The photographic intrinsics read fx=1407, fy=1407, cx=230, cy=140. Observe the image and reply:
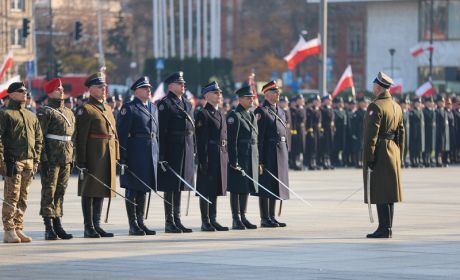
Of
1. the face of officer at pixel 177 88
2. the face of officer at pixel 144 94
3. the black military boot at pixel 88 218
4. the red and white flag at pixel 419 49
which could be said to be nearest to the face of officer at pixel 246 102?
the face of officer at pixel 177 88

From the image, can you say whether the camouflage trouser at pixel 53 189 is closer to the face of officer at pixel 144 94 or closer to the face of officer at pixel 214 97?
the face of officer at pixel 144 94

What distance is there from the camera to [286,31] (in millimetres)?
89125

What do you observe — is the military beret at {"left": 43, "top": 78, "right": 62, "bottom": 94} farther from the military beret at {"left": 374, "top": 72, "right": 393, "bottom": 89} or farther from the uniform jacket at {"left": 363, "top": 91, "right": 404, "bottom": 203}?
the military beret at {"left": 374, "top": 72, "right": 393, "bottom": 89}

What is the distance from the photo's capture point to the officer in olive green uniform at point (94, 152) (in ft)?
55.9

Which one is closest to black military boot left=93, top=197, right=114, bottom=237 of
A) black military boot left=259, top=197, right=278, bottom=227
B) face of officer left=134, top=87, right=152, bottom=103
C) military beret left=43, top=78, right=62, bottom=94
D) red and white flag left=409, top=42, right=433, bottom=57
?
face of officer left=134, top=87, right=152, bottom=103

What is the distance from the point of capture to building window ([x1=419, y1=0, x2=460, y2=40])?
78.1 m

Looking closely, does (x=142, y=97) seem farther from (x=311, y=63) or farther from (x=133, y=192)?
(x=311, y=63)

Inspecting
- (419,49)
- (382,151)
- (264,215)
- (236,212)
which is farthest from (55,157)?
(419,49)

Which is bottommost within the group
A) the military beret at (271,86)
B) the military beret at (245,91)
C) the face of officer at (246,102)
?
the face of officer at (246,102)

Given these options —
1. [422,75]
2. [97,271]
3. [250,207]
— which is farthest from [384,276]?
[422,75]

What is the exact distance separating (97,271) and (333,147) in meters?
25.2

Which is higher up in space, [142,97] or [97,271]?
[142,97]

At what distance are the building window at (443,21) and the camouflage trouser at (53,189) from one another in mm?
62843

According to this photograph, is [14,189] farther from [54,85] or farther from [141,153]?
[141,153]
